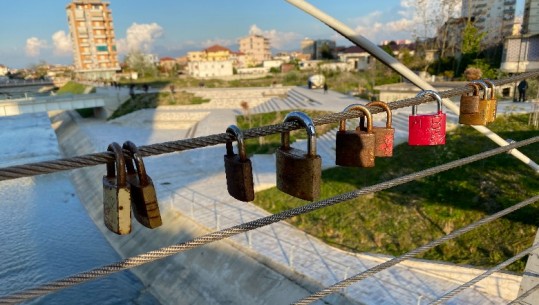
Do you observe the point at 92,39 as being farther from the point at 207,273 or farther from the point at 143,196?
the point at 143,196

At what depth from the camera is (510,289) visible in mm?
7465

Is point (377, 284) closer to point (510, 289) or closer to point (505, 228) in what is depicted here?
point (510, 289)

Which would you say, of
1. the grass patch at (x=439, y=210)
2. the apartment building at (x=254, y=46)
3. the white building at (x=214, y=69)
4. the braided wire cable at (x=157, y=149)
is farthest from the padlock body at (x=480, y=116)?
the apartment building at (x=254, y=46)

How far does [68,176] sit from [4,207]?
202 inches

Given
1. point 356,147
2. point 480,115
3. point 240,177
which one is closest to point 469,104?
point 480,115

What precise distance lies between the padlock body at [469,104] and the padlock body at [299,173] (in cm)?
194

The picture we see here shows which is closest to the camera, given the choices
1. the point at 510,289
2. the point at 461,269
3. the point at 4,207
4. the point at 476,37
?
the point at 510,289

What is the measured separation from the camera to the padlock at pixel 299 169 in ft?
5.58

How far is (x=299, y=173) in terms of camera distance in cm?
177

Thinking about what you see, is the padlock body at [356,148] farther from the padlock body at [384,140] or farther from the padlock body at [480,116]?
the padlock body at [480,116]

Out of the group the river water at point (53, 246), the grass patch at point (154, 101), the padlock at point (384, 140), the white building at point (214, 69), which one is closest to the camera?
the padlock at point (384, 140)

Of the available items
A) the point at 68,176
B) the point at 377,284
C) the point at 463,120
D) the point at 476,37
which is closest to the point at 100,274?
the point at 463,120

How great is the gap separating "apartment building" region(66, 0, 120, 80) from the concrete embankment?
6548 cm

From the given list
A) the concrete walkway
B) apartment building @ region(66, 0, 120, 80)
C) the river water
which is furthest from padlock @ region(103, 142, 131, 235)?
apartment building @ region(66, 0, 120, 80)
